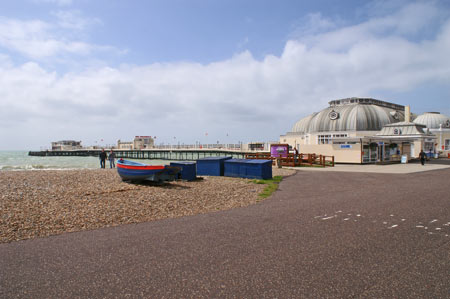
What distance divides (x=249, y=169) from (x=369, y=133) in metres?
41.0

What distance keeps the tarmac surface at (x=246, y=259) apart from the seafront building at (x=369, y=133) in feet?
80.9

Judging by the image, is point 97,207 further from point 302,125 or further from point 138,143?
point 138,143

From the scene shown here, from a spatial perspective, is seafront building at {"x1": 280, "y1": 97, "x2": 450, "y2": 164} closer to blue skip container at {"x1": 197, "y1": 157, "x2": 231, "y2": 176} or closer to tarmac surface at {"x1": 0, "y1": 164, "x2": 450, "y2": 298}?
blue skip container at {"x1": 197, "y1": 157, "x2": 231, "y2": 176}

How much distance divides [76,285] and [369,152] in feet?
108

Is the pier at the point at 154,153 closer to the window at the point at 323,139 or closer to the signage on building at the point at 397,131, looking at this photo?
the window at the point at 323,139

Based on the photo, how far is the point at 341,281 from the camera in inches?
181

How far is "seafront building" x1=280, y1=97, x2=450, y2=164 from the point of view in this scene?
32.7m

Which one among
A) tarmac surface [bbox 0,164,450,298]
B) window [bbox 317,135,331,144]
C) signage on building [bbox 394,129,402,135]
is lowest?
tarmac surface [bbox 0,164,450,298]

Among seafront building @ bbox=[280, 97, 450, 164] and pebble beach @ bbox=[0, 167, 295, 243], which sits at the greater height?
seafront building @ bbox=[280, 97, 450, 164]

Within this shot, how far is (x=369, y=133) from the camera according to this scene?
174ft

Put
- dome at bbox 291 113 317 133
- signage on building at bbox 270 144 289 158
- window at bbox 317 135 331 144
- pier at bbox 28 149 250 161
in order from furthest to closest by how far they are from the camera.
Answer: pier at bbox 28 149 250 161 → dome at bbox 291 113 317 133 → window at bbox 317 135 331 144 → signage on building at bbox 270 144 289 158

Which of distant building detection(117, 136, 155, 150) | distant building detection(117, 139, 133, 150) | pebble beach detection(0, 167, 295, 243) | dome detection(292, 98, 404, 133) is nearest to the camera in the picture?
pebble beach detection(0, 167, 295, 243)

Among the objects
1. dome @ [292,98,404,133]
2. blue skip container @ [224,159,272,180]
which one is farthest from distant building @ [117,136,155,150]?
blue skip container @ [224,159,272,180]

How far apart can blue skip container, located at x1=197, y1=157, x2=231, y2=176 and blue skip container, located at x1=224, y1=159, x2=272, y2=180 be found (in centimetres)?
45
